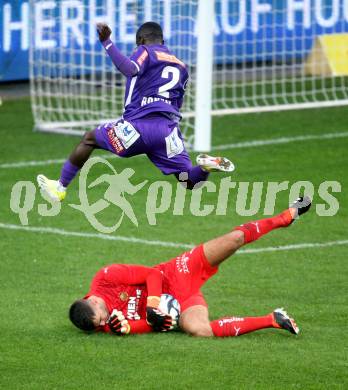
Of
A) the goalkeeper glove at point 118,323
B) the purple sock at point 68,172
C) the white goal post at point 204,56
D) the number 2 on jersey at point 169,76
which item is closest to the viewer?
the goalkeeper glove at point 118,323

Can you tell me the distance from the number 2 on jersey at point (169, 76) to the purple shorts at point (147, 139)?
0.73ft

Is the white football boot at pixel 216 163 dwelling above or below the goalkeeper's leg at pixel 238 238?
above

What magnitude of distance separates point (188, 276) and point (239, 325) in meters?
0.61

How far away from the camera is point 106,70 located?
672 inches

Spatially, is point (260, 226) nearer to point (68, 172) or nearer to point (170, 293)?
point (170, 293)

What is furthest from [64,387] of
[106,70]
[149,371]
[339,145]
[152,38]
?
[106,70]

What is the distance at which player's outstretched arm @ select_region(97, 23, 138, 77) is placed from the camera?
9341mm

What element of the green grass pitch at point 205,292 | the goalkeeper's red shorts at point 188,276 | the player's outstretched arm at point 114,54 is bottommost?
the green grass pitch at point 205,292

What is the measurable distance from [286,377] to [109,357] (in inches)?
48.3

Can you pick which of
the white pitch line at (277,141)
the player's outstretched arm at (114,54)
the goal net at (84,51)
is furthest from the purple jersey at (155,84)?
the goal net at (84,51)

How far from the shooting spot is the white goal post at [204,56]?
1602cm

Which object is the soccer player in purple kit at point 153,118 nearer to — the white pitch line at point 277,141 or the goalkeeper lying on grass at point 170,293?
the goalkeeper lying on grass at point 170,293

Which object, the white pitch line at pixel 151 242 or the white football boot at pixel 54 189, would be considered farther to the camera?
the white pitch line at pixel 151 242

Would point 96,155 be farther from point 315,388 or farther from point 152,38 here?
point 315,388
